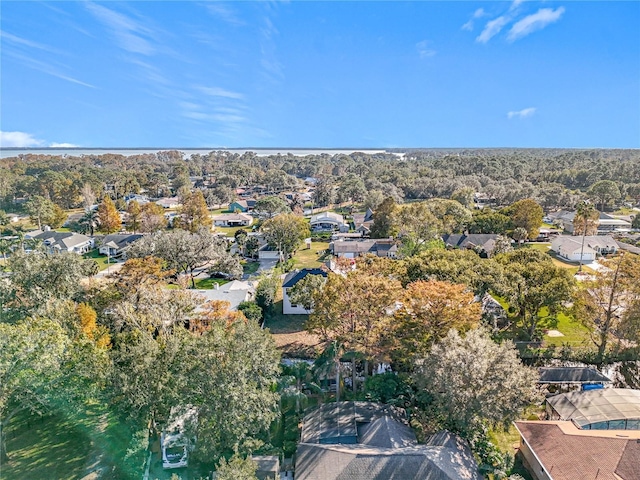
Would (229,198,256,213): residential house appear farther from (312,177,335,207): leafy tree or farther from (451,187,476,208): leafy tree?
(451,187,476,208): leafy tree

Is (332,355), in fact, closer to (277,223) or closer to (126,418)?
(126,418)

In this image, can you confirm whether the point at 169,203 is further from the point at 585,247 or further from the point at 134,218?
the point at 585,247

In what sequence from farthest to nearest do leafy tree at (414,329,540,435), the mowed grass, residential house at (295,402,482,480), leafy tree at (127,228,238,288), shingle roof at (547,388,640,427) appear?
the mowed grass → leafy tree at (127,228,238,288) → shingle roof at (547,388,640,427) → leafy tree at (414,329,540,435) → residential house at (295,402,482,480)

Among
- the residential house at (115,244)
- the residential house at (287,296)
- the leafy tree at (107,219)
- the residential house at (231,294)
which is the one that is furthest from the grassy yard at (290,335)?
the leafy tree at (107,219)

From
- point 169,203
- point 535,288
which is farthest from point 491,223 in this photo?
point 169,203

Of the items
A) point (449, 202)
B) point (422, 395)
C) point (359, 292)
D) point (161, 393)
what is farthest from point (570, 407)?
point (449, 202)

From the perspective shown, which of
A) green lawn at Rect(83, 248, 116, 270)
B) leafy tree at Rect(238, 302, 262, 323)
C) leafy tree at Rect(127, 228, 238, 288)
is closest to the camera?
leafy tree at Rect(238, 302, 262, 323)

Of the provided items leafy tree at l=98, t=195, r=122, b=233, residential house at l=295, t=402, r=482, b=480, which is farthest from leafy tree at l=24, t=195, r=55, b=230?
residential house at l=295, t=402, r=482, b=480
